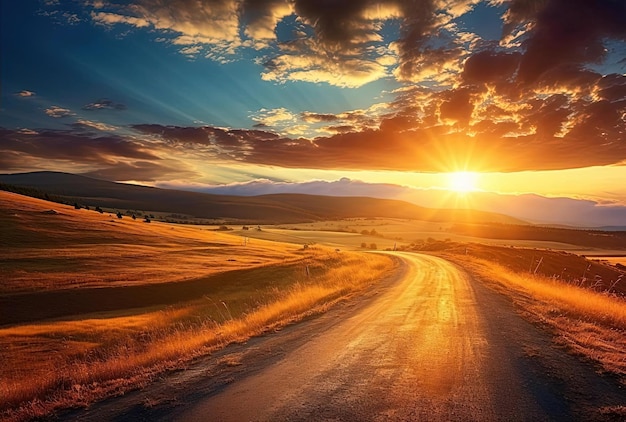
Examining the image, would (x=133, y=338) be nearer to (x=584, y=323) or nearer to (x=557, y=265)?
(x=584, y=323)

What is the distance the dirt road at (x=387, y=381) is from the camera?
23.1ft

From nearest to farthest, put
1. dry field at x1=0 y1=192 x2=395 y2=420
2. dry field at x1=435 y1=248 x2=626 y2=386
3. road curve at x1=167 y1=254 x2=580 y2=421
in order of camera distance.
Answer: road curve at x1=167 y1=254 x2=580 y2=421 < dry field at x1=435 y1=248 x2=626 y2=386 < dry field at x1=0 y1=192 x2=395 y2=420

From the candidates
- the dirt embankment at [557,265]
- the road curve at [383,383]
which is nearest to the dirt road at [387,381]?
the road curve at [383,383]

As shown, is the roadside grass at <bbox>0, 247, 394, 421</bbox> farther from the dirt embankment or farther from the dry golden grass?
the dirt embankment

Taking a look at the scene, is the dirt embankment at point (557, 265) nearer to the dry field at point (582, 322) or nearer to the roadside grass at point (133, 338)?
the roadside grass at point (133, 338)

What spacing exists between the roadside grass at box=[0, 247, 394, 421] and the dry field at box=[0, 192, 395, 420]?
2.3 inches

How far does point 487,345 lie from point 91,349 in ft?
65.4

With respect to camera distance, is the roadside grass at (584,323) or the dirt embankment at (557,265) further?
the dirt embankment at (557,265)

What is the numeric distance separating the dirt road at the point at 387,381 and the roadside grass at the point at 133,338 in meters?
1.12

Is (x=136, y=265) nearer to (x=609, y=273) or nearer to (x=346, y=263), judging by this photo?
(x=346, y=263)

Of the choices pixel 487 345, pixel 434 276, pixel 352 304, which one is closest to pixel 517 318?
pixel 487 345

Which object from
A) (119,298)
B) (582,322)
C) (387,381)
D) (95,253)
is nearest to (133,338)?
(119,298)

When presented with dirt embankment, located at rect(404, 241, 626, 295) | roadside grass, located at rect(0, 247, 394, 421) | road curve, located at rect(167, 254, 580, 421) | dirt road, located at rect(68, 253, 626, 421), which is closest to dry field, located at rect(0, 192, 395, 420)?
roadside grass, located at rect(0, 247, 394, 421)

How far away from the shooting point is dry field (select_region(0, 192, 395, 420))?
34.2ft
